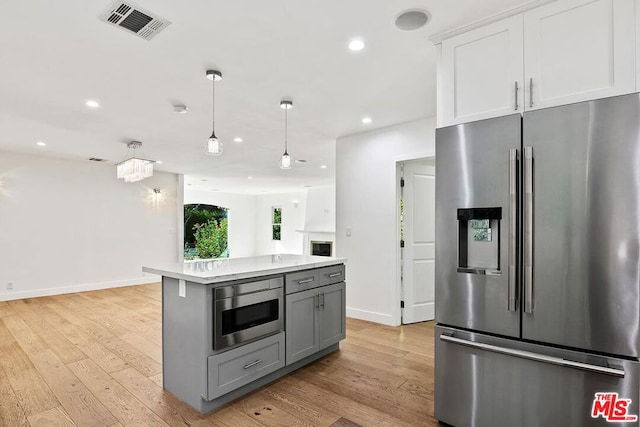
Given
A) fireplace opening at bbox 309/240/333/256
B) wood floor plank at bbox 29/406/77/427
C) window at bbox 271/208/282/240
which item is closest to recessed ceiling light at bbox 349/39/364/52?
wood floor plank at bbox 29/406/77/427

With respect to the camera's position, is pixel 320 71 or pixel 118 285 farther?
pixel 118 285

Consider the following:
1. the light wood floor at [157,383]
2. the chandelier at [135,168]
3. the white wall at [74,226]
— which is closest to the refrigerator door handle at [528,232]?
the light wood floor at [157,383]

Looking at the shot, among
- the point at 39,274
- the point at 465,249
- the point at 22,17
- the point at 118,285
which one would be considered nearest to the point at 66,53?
the point at 22,17

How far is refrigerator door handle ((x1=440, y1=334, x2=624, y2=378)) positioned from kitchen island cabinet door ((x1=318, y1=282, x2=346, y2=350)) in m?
1.32

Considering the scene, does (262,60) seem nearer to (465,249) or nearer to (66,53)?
(66,53)

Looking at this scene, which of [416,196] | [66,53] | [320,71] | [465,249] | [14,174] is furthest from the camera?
[14,174]

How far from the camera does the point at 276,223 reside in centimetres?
1255

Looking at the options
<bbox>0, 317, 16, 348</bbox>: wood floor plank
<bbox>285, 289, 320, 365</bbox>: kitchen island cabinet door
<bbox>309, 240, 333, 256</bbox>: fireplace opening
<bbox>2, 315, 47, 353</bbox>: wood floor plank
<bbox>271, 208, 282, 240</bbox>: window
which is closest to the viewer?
<bbox>285, 289, 320, 365</bbox>: kitchen island cabinet door

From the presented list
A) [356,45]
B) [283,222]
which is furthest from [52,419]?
[283,222]

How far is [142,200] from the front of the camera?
7.50 metres

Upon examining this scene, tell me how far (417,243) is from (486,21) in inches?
115

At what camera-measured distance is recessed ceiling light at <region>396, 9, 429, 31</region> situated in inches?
81.2

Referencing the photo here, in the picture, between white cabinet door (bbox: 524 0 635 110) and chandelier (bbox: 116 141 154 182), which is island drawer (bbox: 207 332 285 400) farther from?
chandelier (bbox: 116 141 154 182)

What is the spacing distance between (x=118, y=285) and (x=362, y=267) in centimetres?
548
